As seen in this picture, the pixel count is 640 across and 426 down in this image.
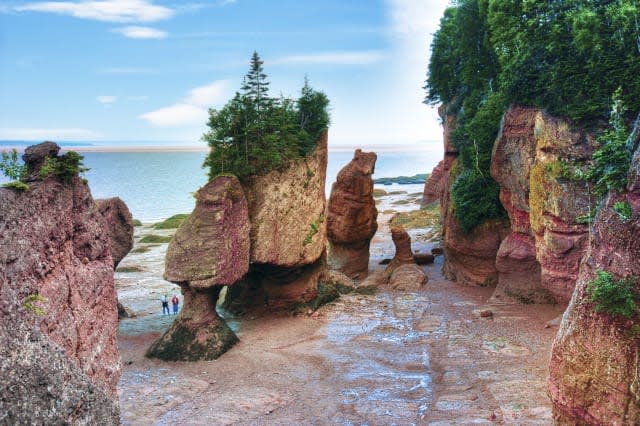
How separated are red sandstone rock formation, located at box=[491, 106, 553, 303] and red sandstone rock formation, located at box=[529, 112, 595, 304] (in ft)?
4.83

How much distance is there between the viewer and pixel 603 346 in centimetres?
1205

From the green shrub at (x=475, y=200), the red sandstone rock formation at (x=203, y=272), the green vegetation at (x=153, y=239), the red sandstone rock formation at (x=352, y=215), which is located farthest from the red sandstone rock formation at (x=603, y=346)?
the green vegetation at (x=153, y=239)

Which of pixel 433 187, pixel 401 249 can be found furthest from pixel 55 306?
pixel 433 187

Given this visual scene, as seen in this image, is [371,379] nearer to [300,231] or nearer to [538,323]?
[538,323]

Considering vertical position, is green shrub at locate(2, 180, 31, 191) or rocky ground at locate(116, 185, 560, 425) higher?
green shrub at locate(2, 180, 31, 191)

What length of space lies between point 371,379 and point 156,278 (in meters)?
26.2

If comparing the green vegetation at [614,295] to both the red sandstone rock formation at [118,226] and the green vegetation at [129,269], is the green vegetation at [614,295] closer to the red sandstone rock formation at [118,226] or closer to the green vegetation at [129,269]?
the red sandstone rock formation at [118,226]

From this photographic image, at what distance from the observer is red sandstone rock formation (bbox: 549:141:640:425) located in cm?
1169

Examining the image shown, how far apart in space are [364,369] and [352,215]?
62.9ft

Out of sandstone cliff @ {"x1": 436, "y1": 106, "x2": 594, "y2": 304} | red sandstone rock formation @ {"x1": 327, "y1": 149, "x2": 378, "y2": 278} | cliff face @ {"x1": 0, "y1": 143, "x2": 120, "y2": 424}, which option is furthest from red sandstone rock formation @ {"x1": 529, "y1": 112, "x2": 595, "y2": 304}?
cliff face @ {"x1": 0, "y1": 143, "x2": 120, "y2": 424}

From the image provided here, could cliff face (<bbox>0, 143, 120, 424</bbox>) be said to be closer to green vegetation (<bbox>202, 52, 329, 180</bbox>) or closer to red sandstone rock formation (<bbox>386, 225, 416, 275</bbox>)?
green vegetation (<bbox>202, 52, 329, 180</bbox>)

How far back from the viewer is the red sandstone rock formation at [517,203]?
87.5 ft

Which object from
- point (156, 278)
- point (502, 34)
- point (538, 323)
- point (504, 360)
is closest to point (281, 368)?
point (504, 360)

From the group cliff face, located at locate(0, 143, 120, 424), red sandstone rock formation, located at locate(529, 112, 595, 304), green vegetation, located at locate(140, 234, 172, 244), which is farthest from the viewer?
green vegetation, located at locate(140, 234, 172, 244)
